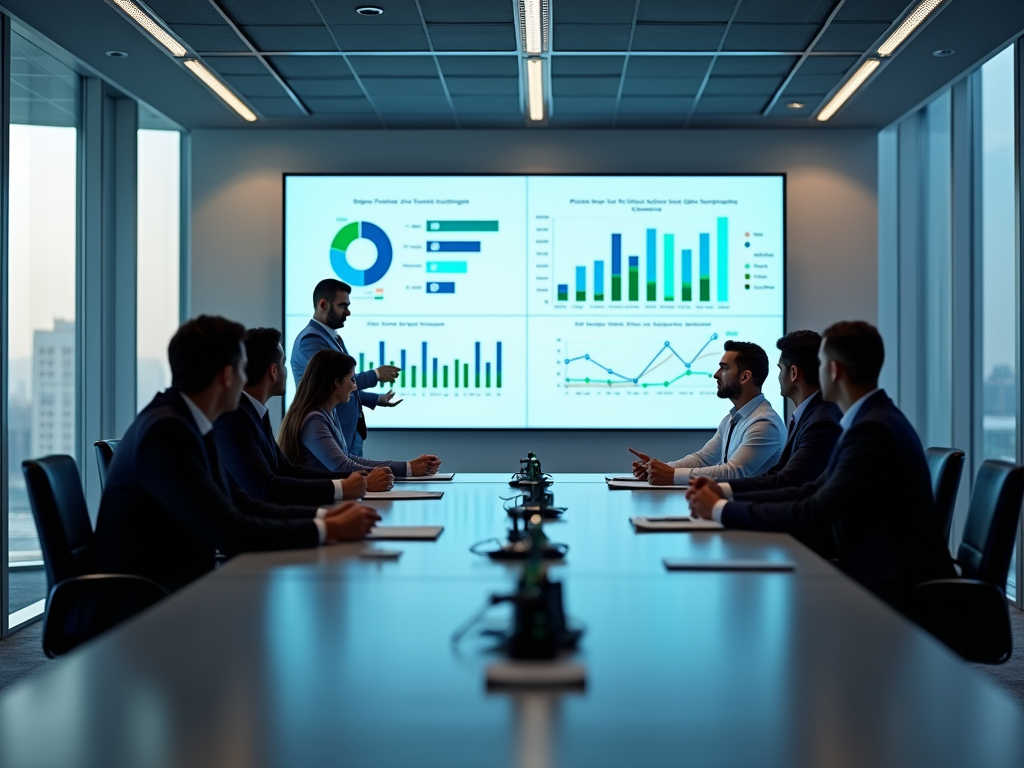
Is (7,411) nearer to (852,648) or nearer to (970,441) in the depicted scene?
(852,648)

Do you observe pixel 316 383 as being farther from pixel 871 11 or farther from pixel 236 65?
pixel 871 11

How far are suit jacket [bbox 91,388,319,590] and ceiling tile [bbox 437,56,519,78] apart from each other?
373 centimetres

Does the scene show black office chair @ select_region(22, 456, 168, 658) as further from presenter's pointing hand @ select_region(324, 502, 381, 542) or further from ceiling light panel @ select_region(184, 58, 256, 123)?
ceiling light panel @ select_region(184, 58, 256, 123)

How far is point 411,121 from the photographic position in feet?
24.8

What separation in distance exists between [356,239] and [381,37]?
2.11 meters

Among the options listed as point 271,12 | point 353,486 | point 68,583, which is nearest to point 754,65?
point 271,12

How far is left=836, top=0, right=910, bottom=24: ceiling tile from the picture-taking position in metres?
5.16

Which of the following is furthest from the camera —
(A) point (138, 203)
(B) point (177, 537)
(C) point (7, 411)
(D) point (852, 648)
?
(A) point (138, 203)

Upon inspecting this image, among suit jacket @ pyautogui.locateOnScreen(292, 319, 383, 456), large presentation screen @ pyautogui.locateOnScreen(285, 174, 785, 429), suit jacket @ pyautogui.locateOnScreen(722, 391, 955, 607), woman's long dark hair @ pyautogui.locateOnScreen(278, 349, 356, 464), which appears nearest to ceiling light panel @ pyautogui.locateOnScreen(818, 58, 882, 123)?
large presentation screen @ pyautogui.locateOnScreen(285, 174, 785, 429)

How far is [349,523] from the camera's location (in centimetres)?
288

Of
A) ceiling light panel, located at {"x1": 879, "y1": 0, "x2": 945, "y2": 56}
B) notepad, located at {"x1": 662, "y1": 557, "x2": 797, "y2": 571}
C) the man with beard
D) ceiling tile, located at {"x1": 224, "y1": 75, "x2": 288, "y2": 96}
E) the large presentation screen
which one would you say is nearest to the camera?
notepad, located at {"x1": 662, "y1": 557, "x2": 797, "y2": 571}

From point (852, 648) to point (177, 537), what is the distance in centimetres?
195

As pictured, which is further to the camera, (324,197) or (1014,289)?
(324,197)

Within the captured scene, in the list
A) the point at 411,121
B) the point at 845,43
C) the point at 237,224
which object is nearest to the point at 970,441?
the point at 845,43
